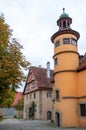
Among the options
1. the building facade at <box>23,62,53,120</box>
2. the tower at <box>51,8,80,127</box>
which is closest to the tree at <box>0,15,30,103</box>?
the tower at <box>51,8,80,127</box>

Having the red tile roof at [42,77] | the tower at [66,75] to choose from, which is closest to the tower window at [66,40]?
the tower at [66,75]

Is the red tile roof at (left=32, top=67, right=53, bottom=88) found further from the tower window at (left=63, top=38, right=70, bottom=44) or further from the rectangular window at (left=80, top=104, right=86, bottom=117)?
the rectangular window at (left=80, top=104, right=86, bottom=117)

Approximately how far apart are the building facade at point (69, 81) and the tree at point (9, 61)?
24.5ft

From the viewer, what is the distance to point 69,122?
2298 centimetres

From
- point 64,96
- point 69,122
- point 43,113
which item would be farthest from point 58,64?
point 43,113

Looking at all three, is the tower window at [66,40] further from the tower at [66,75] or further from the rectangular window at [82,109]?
the rectangular window at [82,109]

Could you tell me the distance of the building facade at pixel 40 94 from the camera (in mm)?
39969

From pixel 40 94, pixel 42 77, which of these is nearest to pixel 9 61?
pixel 40 94

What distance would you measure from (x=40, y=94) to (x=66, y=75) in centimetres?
1744

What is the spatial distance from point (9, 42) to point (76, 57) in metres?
10.6

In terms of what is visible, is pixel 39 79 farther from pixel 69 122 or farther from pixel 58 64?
pixel 69 122

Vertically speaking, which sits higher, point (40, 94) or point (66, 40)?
point (66, 40)

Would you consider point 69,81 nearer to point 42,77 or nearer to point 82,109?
point 82,109

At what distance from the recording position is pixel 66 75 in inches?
958
